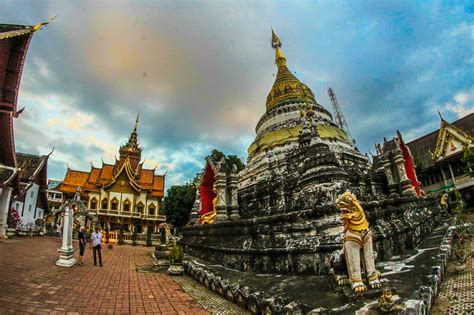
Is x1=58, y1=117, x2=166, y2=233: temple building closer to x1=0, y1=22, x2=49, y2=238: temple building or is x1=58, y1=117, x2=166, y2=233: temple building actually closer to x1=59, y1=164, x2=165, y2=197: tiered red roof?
x1=59, y1=164, x2=165, y2=197: tiered red roof

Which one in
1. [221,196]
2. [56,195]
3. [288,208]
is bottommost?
[288,208]

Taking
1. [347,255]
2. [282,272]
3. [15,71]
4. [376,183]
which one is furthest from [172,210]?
[347,255]

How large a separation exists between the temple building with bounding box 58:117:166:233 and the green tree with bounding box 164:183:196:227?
211 centimetres

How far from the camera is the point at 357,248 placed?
3248mm

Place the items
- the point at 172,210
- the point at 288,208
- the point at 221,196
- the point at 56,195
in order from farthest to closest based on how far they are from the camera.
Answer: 1. the point at 56,195
2. the point at 172,210
3. the point at 221,196
4. the point at 288,208

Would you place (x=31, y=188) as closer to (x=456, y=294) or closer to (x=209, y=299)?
(x=209, y=299)

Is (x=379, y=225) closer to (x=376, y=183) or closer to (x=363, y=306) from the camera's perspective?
(x=363, y=306)

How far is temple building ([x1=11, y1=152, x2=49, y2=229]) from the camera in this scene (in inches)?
765

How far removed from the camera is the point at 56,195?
40.8 meters

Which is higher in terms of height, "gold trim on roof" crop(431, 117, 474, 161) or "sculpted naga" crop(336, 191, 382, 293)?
"gold trim on roof" crop(431, 117, 474, 161)

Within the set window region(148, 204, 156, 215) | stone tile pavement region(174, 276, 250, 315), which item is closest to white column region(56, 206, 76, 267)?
stone tile pavement region(174, 276, 250, 315)

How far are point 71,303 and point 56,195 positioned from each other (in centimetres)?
4496

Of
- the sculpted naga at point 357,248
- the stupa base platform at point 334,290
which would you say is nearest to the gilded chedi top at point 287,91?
the stupa base platform at point 334,290

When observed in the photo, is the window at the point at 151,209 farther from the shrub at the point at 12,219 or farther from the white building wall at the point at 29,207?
the shrub at the point at 12,219
